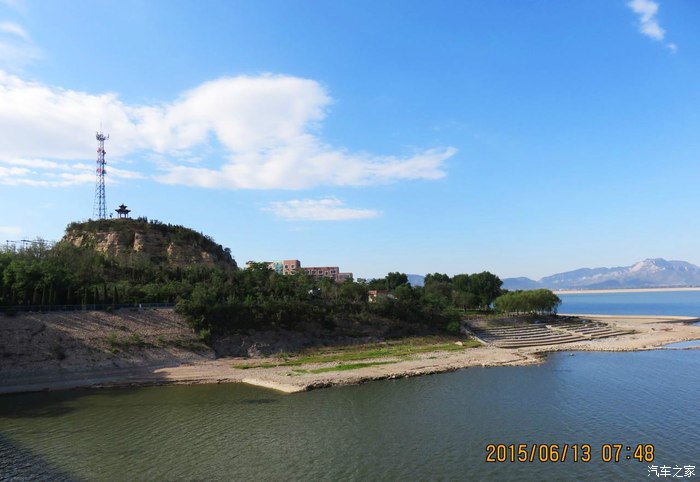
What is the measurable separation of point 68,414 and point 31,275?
27.9 metres

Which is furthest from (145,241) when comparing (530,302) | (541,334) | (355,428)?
(530,302)

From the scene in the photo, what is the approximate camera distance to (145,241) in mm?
93188

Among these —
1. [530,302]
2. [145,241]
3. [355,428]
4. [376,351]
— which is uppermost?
[145,241]

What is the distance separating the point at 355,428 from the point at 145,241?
7725 centimetres

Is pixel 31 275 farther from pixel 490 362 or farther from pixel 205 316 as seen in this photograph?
pixel 490 362

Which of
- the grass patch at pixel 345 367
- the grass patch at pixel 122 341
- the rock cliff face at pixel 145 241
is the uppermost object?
the rock cliff face at pixel 145 241

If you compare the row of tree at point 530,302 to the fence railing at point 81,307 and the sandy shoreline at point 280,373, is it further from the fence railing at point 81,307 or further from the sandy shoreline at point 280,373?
the fence railing at point 81,307

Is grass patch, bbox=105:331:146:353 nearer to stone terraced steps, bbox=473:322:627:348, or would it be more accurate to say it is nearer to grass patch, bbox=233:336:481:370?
grass patch, bbox=233:336:481:370

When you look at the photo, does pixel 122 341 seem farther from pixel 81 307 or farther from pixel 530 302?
pixel 530 302

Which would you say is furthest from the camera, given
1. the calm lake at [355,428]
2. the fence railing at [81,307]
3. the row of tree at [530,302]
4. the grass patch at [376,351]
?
the row of tree at [530,302]

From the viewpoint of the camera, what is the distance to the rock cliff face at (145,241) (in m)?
90.6

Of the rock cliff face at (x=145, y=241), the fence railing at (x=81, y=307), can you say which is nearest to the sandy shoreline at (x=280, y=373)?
the fence railing at (x=81, y=307)

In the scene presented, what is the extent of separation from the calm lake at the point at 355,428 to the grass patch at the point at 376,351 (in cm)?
1235

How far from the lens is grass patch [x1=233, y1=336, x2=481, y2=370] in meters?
56.0
